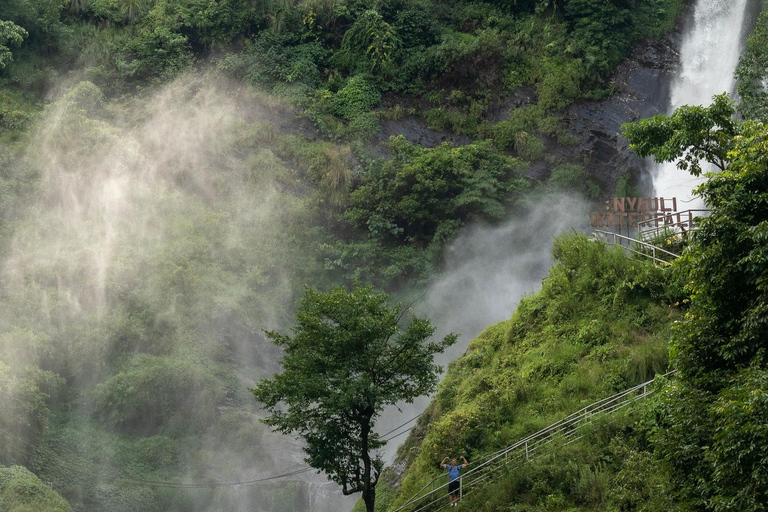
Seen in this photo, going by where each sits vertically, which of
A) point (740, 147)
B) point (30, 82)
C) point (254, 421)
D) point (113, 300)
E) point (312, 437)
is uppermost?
point (30, 82)

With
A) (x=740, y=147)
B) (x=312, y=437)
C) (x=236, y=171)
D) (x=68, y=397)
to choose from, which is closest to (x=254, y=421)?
(x=68, y=397)

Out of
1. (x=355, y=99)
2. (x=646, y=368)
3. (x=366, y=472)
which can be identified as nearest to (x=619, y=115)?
(x=355, y=99)

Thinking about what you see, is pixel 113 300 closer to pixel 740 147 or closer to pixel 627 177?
pixel 627 177

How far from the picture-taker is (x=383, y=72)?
49562 mm

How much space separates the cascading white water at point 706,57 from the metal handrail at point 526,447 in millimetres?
24646

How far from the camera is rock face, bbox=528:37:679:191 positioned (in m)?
45.3

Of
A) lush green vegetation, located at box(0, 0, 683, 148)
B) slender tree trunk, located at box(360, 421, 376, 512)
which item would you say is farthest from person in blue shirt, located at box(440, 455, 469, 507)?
lush green vegetation, located at box(0, 0, 683, 148)

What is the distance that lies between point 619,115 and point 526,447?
99.1ft

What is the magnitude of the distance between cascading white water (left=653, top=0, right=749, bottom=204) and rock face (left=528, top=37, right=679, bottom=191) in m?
0.70

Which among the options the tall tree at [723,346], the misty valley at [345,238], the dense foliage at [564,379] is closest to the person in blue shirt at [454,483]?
the misty valley at [345,238]

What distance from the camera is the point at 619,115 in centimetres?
4634

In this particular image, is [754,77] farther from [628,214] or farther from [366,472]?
[366,472]

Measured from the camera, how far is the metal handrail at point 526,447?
20797 mm

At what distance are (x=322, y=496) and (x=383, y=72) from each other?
999 inches
